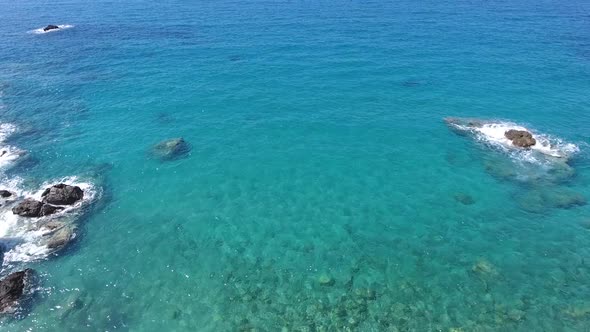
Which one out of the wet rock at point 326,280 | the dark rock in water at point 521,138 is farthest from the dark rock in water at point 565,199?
the wet rock at point 326,280

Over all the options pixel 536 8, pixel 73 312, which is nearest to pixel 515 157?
pixel 73 312

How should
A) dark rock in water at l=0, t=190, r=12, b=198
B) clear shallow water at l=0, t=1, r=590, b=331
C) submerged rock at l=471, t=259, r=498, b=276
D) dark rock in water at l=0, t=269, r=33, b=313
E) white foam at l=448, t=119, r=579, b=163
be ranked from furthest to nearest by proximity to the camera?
white foam at l=448, t=119, r=579, b=163 < dark rock in water at l=0, t=190, r=12, b=198 < submerged rock at l=471, t=259, r=498, b=276 < clear shallow water at l=0, t=1, r=590, b=331 < dark rock in water at l=0, t=269, r=33, b=313

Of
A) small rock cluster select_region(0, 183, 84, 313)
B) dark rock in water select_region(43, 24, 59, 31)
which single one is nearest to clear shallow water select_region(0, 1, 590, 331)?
small rock cluster select_region(0, 183, 84, 313)

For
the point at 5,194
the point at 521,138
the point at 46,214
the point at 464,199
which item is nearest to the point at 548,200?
the point at 464,199

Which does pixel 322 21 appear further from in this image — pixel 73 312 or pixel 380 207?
pixel 73 312

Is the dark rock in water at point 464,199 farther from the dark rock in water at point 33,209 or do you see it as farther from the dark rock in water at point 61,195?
the dark rock in water at point 33,209

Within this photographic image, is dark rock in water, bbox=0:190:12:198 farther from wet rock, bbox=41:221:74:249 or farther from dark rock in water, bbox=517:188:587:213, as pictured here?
dark rock in water, bbox=517:188:587:213

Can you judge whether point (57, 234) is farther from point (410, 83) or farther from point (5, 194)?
point (410, 83)
